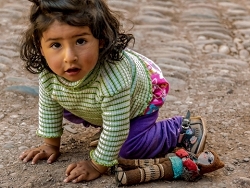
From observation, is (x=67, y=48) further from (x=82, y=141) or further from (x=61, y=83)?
(x=82, y=141)

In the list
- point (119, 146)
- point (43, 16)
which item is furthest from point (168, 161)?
point (43, 16)

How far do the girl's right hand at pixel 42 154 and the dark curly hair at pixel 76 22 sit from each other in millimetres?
518

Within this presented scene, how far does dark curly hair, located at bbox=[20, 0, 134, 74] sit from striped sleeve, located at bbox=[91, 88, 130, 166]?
0.69ft

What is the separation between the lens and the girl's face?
2.86 metres

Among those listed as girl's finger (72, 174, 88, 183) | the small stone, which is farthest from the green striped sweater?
the small stone

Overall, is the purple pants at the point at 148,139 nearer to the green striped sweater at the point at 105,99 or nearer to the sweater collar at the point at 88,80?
the green striped sweater at the point at 105,99

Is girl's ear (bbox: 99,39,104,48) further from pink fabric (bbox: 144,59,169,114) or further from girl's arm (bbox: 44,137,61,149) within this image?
girl's arm (bbox: 44,137,61,149)

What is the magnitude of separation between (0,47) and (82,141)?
1.77 meters

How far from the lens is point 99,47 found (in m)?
3.04

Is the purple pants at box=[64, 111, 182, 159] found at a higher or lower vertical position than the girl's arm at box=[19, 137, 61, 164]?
higher

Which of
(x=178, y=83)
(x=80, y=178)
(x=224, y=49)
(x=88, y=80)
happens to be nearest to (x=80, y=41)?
(x=88, y=80)

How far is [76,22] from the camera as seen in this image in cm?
284

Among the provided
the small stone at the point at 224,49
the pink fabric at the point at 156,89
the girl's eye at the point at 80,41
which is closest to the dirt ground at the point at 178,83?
the small stone at the point at 224,49

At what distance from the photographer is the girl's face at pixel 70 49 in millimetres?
2855
